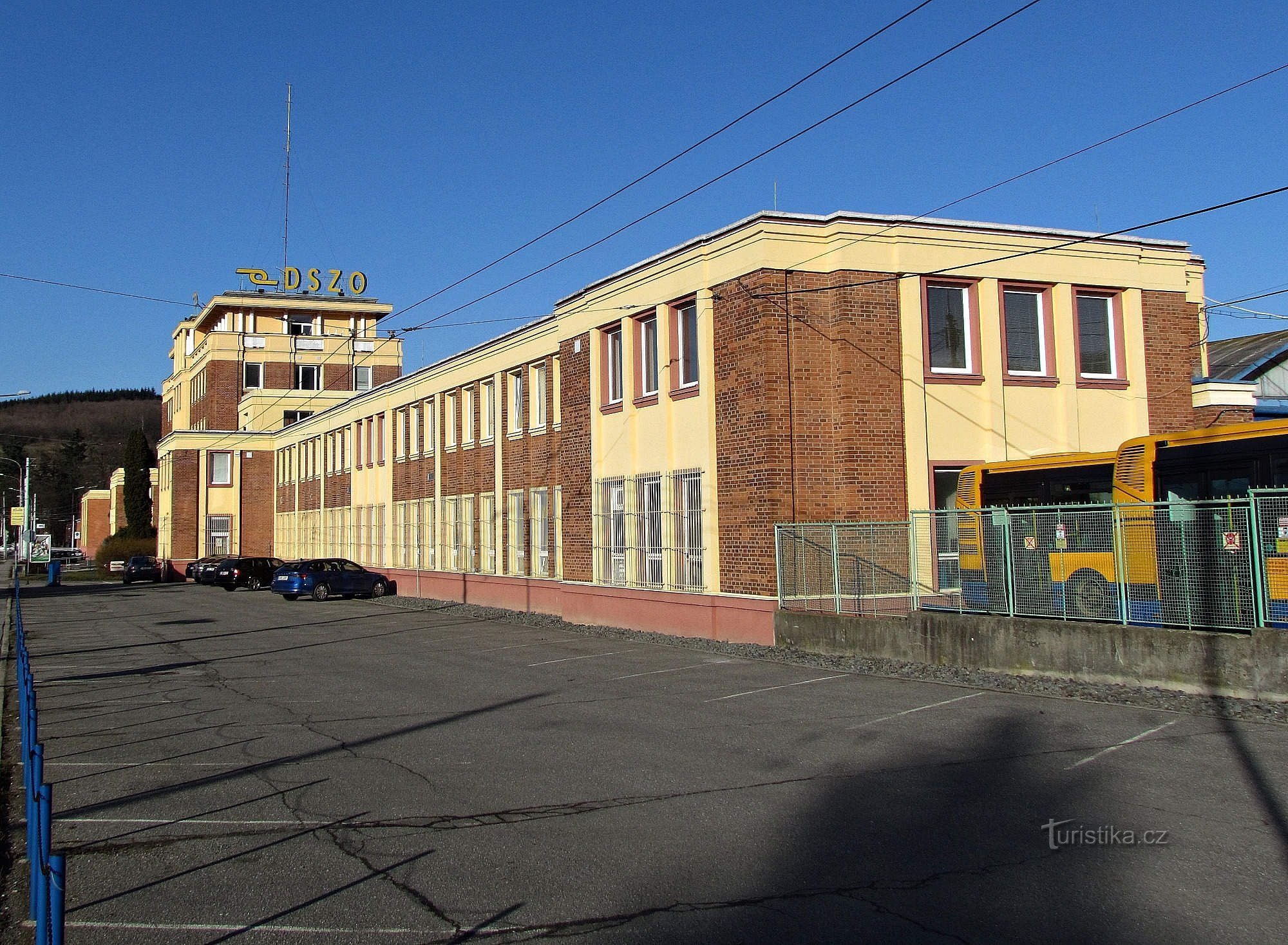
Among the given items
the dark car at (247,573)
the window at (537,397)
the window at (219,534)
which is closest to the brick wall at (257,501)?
the window at (219,534)

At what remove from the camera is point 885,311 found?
68.2 feet

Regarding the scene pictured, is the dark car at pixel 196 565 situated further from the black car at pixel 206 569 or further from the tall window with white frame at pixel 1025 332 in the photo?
the tall window with white frame at pixel 1025 332

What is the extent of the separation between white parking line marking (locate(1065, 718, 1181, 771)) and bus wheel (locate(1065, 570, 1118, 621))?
10.3 ft

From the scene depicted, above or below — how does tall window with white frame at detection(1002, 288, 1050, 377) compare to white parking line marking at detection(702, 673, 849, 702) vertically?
above

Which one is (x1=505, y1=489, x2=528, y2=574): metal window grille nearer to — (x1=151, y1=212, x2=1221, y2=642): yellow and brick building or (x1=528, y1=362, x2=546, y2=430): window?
(x1=151, y1=212, x2=1221, y2=642): yellow and brick building

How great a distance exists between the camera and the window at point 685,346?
75.3ft

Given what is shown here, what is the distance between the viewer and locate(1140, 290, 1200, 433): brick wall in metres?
22.8

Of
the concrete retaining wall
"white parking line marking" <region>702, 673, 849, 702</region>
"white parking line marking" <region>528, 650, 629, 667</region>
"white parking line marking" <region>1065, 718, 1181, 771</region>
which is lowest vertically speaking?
"white parking line marking" <region>528, 650, 629, 667</region>

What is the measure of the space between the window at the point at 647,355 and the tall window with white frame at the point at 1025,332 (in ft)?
23.3

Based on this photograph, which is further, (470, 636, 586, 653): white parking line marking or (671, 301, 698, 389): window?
(671, 301, 698, 389): window

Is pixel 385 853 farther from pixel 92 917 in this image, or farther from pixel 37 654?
pixel 37 654

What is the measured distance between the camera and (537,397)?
3159 cm

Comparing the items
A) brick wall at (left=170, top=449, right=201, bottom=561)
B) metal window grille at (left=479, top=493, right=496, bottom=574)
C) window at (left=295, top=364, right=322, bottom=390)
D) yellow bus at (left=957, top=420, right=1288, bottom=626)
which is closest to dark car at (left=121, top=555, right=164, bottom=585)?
brick wall at (left=170, top=449, right=201, bottom=561)

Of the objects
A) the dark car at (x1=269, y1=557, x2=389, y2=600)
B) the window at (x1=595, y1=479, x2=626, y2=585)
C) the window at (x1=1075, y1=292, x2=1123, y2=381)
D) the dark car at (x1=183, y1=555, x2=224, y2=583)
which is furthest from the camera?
the dark car at (x1=183, y1=555, x2=224, y2=583)
